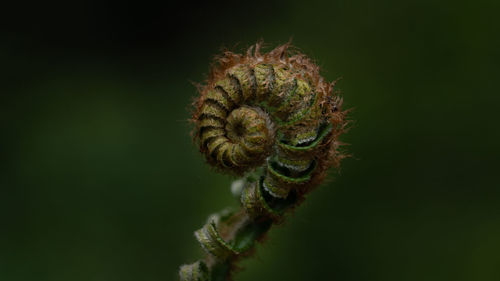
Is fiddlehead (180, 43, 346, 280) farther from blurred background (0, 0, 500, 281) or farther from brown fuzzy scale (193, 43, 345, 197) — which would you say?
blurred background (0, 0, 500, 281)

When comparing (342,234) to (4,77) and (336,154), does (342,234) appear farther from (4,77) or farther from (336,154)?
(4,77)

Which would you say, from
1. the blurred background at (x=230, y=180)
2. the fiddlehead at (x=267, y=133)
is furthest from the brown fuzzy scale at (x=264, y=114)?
the blurred background at (x=230, y=180)

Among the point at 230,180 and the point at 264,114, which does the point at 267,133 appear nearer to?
the point at 264,114

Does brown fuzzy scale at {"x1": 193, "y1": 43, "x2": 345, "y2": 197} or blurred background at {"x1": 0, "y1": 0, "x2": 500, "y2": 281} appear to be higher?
blurred background at {"x1": 0, "y1": 0, "x2": 500, "y2": 281}

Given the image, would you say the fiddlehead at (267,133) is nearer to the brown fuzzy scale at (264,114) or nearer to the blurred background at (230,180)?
the brown fuzzy scale at (264,114)

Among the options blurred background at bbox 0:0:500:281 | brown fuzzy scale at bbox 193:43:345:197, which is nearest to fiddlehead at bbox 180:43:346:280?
brown fuzzy scale at bbox 193:43:345:197

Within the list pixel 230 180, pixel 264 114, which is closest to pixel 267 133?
pixel 264 114

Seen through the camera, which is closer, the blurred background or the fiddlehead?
the fiddlehead
